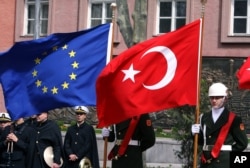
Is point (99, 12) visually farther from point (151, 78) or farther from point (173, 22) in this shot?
point (151, 78)

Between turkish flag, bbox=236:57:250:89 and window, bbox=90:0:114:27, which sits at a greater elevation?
window, bbox=90:0:114:27

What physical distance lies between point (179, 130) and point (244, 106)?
9628 mm

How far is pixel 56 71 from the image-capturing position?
9320 mm

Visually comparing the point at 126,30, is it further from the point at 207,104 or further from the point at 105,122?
the point at 105,122

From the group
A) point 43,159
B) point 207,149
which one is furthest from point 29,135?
point 207,149

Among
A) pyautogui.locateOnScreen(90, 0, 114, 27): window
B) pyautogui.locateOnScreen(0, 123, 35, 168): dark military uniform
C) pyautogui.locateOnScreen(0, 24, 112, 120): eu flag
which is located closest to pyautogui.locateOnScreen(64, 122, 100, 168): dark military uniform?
pyautogui.locateOnScreen(0, 123, 35, 168): dark military uniform

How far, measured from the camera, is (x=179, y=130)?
498 inches

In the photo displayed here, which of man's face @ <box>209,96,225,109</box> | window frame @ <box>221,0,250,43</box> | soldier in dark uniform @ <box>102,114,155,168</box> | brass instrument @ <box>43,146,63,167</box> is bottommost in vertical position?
brass instrument @ <box>43,146,63,167</box>

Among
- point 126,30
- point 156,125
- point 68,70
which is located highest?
point 126,30

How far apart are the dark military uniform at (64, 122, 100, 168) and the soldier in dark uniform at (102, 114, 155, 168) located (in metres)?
2.33

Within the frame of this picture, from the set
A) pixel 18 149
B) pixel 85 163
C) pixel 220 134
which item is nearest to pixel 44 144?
pixel 18 149

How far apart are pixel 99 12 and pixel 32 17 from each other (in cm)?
302

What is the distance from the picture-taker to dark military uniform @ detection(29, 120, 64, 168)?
10.7 m

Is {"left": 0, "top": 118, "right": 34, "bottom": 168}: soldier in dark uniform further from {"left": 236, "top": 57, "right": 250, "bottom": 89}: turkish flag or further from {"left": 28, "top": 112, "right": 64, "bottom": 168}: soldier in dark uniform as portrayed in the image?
{"left": 236, "top": 57, "right": 250, "bottom": 89}: turkish flag
